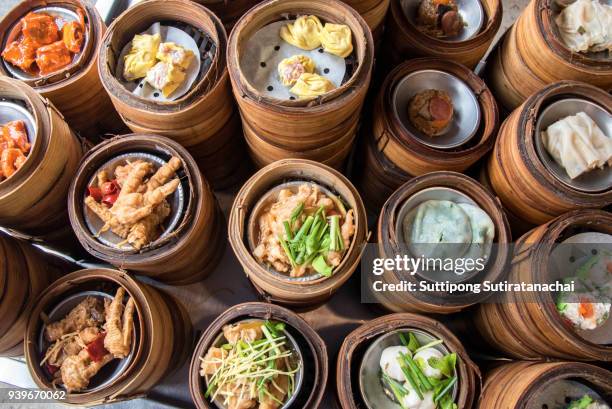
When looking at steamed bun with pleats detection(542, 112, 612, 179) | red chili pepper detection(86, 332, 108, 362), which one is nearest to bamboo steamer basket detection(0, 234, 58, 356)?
red chili pepper detection(86, 332, 108, 362)

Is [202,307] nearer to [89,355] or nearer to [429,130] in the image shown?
[89,355]

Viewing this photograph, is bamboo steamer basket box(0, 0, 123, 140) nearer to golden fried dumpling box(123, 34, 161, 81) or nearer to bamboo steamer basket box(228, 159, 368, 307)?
golden fried dumpling box(123, 34, 161, 81)

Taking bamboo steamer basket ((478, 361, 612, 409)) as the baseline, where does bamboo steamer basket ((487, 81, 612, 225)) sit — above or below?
above

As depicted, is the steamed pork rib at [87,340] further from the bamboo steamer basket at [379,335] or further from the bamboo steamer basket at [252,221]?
the bamboo steamer basket at [379,335]

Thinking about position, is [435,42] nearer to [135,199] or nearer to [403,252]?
[403,252]

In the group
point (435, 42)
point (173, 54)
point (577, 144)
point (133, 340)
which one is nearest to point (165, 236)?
point (133, 340)

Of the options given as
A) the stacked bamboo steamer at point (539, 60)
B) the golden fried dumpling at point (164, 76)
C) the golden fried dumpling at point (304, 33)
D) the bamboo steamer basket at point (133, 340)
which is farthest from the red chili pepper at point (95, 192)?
the stacked bamboo steamer at point (539, 60)

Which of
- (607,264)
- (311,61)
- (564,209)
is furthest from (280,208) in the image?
(607,264)

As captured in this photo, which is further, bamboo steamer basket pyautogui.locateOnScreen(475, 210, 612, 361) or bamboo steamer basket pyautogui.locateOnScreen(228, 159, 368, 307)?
bamboo steamer basket pyautogui.locateOnScreen(228, 159, 368, 307)
